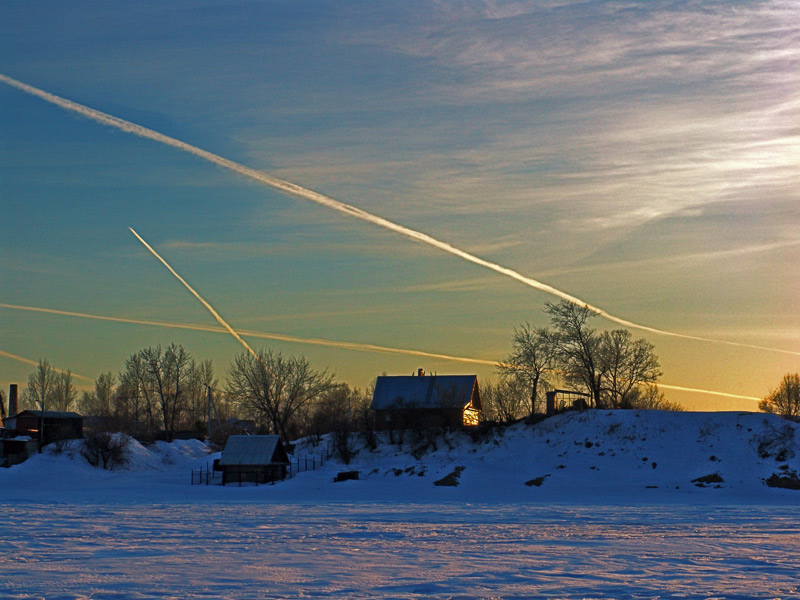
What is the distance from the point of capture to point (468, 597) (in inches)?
661

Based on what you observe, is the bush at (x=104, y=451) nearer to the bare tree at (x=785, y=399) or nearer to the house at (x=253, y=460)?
the house at (x=253, y=460)

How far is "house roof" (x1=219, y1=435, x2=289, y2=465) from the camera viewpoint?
5981 cm

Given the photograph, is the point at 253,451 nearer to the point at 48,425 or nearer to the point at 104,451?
the point at 104,451

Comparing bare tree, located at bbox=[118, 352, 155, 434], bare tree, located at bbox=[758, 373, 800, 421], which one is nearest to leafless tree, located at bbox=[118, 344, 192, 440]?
bare tree, located at bbox=[118, 352, 155, 434]

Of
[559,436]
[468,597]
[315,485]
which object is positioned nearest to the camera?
[468,597]

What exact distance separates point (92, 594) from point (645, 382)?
70654 mm

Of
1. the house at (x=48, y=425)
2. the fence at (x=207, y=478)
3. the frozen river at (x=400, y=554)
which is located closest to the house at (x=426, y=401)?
the fence at (x=207, y=478)

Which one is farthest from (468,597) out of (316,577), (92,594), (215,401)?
(215,401)

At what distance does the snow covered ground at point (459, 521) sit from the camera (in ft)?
60.6

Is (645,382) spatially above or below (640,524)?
above

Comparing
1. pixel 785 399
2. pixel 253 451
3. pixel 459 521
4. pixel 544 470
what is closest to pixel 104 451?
pixel 253 451

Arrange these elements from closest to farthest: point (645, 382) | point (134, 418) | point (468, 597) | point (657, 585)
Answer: point (468, 597), point (657, 585), point (645, 382), point (134, 418)

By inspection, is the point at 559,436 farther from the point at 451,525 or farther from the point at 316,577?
the point at 316,577

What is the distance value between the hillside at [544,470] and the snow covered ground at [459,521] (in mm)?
162
